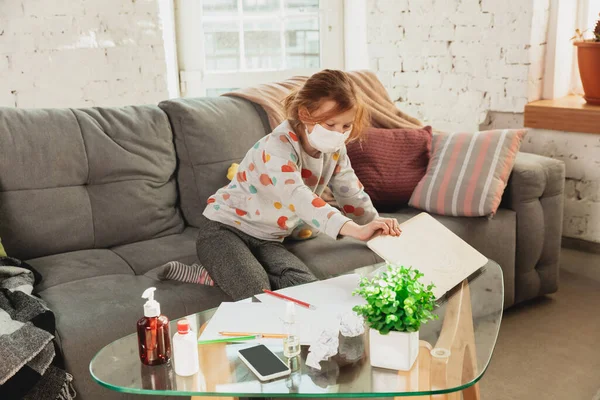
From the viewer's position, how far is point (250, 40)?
11.4 feet

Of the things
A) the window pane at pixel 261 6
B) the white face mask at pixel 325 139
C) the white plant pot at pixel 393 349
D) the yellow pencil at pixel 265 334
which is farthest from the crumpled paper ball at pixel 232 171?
the window pane at pixel 261 6

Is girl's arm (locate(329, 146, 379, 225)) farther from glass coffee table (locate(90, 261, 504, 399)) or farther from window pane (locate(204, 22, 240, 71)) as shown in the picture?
window pane (locate(204, 22, 240, 71))

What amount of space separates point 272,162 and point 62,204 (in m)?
0.74

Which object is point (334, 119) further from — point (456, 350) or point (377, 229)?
point (456, 350)

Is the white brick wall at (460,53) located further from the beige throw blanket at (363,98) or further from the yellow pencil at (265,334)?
the yellow pencil at (265,334)

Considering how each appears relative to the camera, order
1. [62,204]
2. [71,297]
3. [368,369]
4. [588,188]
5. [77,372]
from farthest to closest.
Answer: [588,188], [62,204], [71,297], [77,372], [368,369]

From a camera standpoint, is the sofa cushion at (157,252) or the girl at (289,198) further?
the sofa cushion at (157,252)

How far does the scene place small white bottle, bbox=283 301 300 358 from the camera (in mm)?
1251

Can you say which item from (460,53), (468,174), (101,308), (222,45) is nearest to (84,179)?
(101,308)

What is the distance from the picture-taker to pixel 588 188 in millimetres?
2930

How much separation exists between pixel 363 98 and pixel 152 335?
1.72 metres

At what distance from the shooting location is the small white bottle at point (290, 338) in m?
1.25

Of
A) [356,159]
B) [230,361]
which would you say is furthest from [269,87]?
[230,361]

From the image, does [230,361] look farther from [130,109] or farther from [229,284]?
[130,109]
